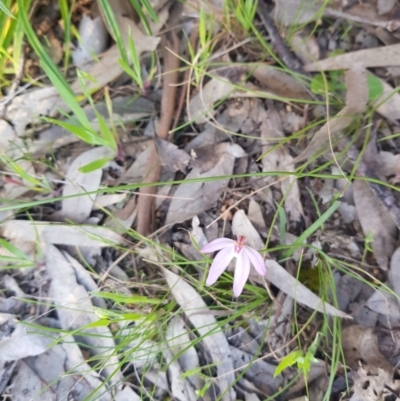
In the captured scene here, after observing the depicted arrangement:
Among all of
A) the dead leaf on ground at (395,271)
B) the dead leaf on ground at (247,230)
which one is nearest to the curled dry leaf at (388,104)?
the dead leaf on ground at (395,271)

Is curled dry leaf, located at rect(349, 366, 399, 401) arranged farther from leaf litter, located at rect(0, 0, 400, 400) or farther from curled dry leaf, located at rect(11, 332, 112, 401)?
curled dry leaf, located at rect(11, 332, 112, 401)

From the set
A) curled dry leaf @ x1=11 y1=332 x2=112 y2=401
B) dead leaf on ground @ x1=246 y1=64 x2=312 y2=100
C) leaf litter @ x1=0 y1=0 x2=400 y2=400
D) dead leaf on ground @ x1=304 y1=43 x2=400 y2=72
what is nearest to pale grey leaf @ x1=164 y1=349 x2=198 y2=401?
leaf litter @ x1=0 y1=0 x2=400 y2=400

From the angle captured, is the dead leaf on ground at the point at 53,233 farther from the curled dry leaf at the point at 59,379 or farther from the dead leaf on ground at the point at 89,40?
the dead leaf on ground at the point at 89,40

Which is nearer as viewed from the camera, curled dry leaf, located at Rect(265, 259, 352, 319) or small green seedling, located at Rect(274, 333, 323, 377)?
small green seedling, located at Rect(274, 333, 323, 377)

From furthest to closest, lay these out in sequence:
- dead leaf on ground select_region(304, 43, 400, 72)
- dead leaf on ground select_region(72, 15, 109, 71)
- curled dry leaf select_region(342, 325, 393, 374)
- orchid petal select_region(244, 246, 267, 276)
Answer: dead leaf on ground select_region(72, 15, 109, 71) < dead leaf on ground select_region(304, 43, 400, 72) < curled dry leaf select_region(342, 325, 393, 374) < orchid petal select_region(244, 246, 267, 276)

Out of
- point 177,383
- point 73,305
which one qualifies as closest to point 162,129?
point 73,305

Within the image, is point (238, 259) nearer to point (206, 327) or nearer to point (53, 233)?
point (206, 327)
